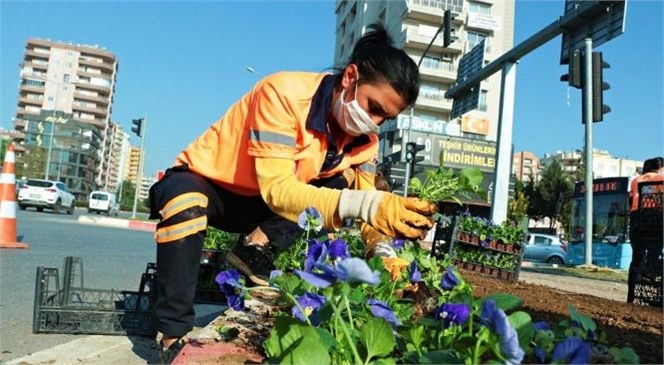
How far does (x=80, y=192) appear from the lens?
10981 cm

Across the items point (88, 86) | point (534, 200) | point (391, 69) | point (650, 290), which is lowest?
point (650, 290)

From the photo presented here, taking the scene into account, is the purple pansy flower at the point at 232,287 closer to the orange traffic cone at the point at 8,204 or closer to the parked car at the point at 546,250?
the orange traffic cone at the point at 8,204

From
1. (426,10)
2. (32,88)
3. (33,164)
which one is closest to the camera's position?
(426,10)

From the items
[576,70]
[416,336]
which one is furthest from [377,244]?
[576,70]

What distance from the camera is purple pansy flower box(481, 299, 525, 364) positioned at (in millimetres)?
899

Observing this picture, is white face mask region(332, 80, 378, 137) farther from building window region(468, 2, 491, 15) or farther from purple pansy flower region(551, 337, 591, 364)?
building window region(468, 2, 491, 15)

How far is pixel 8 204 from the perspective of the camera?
793 cm

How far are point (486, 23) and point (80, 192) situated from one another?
86.2m

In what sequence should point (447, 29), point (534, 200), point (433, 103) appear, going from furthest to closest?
point (534, 200) < point (433, 103) < point (447, 29)

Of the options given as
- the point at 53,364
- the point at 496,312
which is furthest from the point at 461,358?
the point at 53,364

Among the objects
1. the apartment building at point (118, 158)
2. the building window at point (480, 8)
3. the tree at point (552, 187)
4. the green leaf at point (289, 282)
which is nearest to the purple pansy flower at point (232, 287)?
the green leaf at point (289, 282)

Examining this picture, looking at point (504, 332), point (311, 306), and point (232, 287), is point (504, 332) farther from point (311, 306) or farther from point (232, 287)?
point (232, 287)

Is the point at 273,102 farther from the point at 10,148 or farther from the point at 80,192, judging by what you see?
the point at 80,192

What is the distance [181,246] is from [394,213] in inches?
34.7
